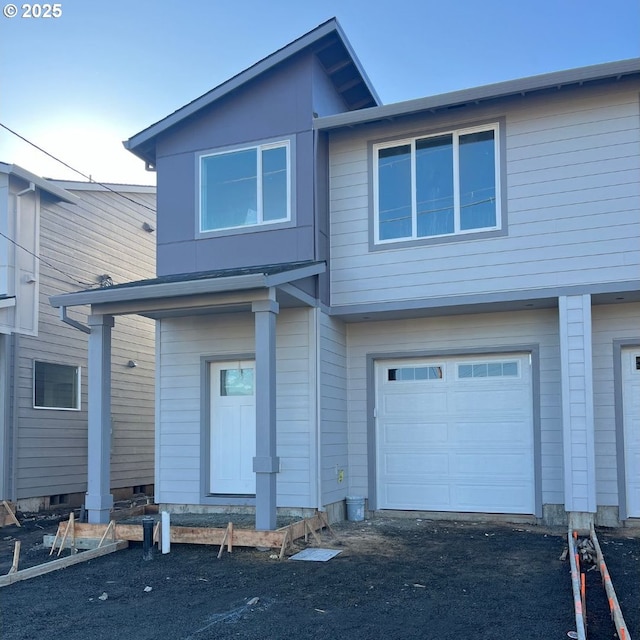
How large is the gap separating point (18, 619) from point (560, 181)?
25.0 ft

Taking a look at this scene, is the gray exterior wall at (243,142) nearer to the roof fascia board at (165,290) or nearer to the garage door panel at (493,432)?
the roof fascia board at (165,290)

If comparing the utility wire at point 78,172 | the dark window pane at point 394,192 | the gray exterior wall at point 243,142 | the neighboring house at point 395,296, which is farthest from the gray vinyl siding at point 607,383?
the utility wire at point 78,172

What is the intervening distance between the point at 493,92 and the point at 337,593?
632 centimetres

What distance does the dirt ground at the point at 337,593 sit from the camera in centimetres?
509

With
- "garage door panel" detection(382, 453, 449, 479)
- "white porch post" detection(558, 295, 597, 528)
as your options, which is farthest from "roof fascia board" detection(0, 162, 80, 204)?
"white porch post" detection(558, 295, 597, 528)

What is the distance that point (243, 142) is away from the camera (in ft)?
32.8

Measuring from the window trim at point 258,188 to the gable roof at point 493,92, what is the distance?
63 cm

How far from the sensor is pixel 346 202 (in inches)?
390

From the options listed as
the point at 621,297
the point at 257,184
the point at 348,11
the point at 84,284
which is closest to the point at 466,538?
the point at 621,297

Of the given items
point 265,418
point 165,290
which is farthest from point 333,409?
point 165,290

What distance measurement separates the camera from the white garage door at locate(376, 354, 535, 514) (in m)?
9.48

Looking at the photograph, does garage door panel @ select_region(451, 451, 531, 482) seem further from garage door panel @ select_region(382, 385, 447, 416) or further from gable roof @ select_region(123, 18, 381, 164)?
gable roof @ select_region(123, 18, 381, 164)

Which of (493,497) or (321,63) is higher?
(321,63)

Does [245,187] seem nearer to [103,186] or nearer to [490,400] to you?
[490,400]
